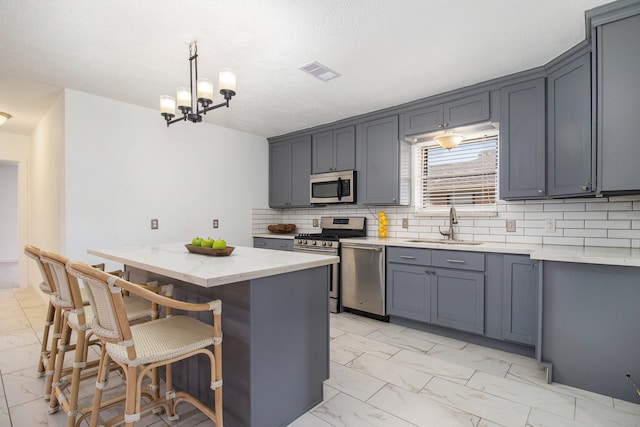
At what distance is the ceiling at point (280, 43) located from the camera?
6.31 feet

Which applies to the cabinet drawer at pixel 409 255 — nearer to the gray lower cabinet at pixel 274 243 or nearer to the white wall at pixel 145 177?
the gray lower cabinet at pixel 274 243

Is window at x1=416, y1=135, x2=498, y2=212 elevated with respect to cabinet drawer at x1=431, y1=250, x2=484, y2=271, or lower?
elevated

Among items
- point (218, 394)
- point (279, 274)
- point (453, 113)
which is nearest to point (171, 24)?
point (279, 274)

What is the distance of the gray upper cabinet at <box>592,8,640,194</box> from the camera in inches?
75.7

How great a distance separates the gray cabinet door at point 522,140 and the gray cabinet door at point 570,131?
0.21ft

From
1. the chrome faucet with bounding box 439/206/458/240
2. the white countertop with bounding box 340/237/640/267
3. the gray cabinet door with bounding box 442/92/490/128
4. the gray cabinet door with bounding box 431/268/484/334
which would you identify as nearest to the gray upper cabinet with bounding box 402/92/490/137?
the gray cabinet door with bounding box 442/92/490/128

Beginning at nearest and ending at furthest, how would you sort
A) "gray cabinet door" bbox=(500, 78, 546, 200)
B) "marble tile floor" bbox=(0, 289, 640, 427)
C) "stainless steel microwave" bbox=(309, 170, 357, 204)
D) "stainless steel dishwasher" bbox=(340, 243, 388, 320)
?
"marble tile floor" bbox=(0, 289, 640, 427) → "gray cabinet door" bbox=(500, 78, 546, 200) → "stainless steel dishwasher" bbox=(340, 243, 388, 320) → "stainless steel microwave" bbox=(309, 170, 357, 204)

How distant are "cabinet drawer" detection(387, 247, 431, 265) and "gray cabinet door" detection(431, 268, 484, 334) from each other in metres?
0.15

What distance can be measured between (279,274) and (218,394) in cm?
60

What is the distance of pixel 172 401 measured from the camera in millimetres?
1816

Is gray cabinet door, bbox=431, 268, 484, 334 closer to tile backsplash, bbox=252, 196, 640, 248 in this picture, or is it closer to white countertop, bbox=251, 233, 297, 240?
tile backsplash, bbox=252, 196, 640, 248

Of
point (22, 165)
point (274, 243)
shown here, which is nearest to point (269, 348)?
point (274, 243)

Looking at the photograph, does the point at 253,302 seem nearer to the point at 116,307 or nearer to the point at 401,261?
the point at 116,307

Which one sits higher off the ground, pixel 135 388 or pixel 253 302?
pixel 253 302
